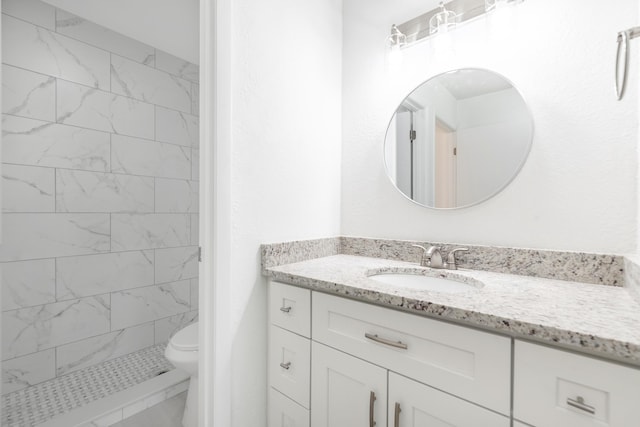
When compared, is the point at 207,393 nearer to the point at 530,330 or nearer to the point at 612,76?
the point at 530,330

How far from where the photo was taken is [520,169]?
1.14 meters

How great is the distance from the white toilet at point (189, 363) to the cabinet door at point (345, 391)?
Answer: 0.76 meters

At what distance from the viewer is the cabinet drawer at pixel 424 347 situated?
0.68m

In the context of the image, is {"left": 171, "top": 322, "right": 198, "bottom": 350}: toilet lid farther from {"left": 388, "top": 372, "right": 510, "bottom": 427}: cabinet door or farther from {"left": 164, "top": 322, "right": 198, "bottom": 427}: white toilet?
{"left": 388, "top": 372, "right": 510, "bottom": 427}: cabinet door

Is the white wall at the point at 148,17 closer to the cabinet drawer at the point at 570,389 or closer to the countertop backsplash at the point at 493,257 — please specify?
the countertop backsplash at the point at 493,257

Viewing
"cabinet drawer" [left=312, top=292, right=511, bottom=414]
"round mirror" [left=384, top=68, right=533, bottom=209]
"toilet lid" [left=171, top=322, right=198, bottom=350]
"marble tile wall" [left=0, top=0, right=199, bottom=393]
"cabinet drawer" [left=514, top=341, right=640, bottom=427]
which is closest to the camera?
"cabinet drawer" [left=514, top=341, right=640, bottom=427]

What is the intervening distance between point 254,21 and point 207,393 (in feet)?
4.84

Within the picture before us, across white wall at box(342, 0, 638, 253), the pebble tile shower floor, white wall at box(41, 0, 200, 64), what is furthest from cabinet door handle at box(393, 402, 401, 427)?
white wall at box(41, 0, 200, 64)

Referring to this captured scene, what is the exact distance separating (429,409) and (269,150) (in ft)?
3.50

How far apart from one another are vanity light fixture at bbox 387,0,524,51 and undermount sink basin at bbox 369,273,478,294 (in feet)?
3.60

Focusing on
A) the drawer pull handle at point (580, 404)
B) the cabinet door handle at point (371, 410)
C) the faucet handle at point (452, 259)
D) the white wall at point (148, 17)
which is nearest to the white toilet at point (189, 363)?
the cabinet door handle at point (371, 410)

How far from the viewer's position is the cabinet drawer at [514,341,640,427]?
542mm

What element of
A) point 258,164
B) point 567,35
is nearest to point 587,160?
point 567,35

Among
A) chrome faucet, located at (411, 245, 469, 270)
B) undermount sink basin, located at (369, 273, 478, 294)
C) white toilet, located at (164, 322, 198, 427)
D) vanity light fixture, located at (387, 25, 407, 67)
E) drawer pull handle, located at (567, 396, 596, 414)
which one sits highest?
vanity light fixture, located at (387, 25, 407, 67)
